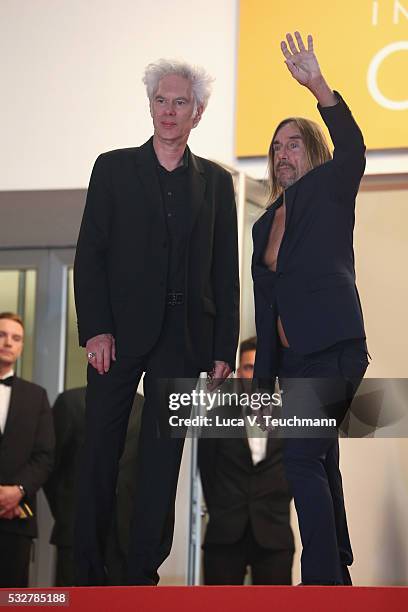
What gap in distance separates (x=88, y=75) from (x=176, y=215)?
85.6 inches

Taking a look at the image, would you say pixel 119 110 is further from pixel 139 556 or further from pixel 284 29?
pixel 139 556

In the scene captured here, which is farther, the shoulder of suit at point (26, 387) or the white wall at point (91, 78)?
the shoulder of suit at point (26, 387)

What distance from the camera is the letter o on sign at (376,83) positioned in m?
4.85

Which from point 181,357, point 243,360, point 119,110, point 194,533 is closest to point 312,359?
point 181,357

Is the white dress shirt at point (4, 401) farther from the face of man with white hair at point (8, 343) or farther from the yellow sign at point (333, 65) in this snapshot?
the yellow sign at point (333, 65)

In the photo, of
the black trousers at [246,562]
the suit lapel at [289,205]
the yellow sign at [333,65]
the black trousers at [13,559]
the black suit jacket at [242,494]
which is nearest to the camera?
the suit lapel at [289,205]

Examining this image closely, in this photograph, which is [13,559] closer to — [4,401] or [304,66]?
[4,401]

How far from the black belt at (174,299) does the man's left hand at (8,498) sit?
84.7 inches

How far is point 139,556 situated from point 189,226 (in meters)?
0.96

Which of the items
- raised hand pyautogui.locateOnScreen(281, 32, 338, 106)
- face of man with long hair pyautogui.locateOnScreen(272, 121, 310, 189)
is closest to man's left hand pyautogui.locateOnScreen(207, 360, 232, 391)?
face of man with long hair pyautogui.locateOnScreen(272, 121, 310, 189)

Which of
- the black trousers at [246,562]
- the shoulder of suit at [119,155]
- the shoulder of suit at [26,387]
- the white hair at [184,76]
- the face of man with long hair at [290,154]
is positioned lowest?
the black trousers at [246,562]

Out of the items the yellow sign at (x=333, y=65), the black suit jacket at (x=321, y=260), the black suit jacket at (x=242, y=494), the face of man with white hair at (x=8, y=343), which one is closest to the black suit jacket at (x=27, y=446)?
the face of man with white hair at (x=8, y=343)

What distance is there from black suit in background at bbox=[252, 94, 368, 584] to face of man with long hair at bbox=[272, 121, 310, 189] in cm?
9

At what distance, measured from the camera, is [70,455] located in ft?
18.1
